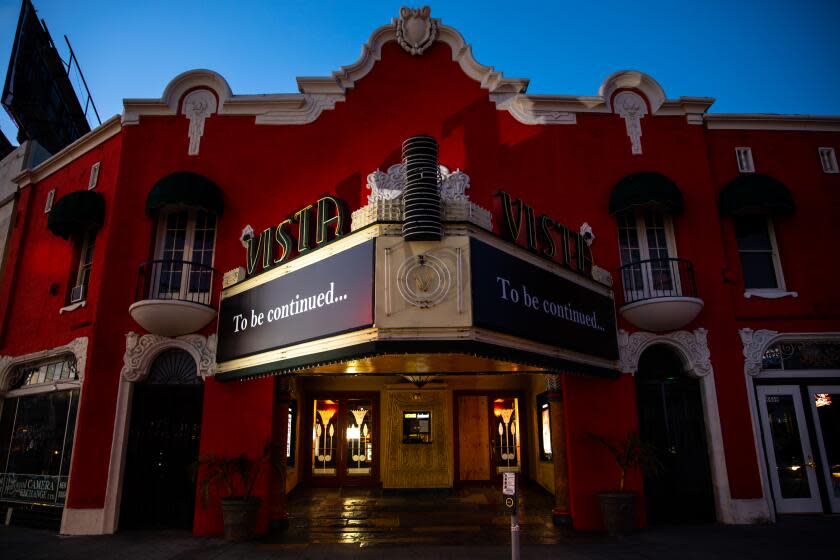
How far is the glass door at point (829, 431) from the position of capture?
1149cm

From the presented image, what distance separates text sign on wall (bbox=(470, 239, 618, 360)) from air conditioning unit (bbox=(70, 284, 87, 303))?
10.1 m

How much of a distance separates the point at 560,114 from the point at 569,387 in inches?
256

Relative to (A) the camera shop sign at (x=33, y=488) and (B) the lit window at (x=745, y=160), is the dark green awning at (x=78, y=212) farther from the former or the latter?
(B) the lit window at (x=745, y=160)

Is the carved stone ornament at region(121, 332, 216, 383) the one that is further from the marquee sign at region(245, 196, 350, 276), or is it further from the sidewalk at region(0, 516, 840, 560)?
the sidewalk at region(0, 516, 840, 560)

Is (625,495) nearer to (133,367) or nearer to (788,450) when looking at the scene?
(788,450)

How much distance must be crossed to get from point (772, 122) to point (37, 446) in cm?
1941

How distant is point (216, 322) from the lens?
11.5 metres

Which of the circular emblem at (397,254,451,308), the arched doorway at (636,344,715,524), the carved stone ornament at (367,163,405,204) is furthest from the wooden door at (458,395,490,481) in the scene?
the circular emblem at (397,254,451,308)

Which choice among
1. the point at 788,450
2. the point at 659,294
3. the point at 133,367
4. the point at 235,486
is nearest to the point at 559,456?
the point at 659,294

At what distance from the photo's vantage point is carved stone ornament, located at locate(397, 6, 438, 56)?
1318cm

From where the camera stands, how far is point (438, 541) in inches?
381

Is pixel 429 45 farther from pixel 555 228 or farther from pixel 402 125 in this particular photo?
pixel 555 228

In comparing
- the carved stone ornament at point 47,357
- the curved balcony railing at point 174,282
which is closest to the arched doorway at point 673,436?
the curved balcony railing at point 174,282

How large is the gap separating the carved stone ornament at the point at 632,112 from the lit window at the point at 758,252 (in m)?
2.99
